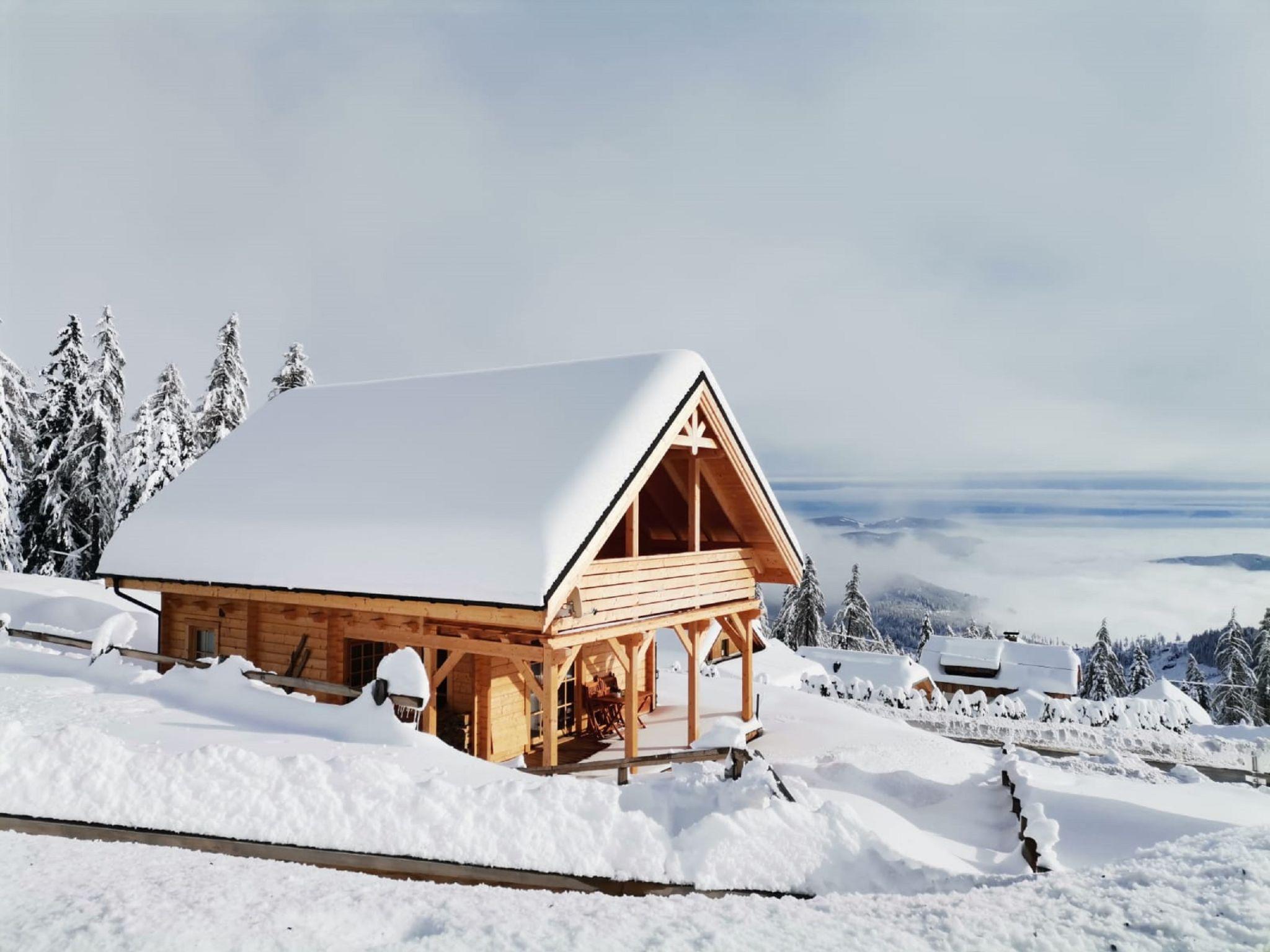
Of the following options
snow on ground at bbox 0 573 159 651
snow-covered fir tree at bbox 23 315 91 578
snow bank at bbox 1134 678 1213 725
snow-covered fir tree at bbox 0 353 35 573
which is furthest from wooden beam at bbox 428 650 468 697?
snow-covered fir tree at bbox 23 315 91 578

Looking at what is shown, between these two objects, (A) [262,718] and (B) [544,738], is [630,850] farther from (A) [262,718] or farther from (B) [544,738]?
(A) [262,718]

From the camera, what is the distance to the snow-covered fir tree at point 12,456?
30.9 m

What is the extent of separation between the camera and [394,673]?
360 inches

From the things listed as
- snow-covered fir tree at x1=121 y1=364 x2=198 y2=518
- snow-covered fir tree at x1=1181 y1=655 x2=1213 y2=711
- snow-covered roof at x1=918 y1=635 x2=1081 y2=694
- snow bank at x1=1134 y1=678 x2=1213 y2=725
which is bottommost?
snow-covered fir tree at x1=1181 y1=655 x2=1213 y2=711

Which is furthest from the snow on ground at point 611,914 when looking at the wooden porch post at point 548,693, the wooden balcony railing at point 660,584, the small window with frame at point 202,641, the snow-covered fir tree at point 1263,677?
the snow-covered fir tree at point 1263,677

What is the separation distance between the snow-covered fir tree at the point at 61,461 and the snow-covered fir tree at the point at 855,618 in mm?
45462

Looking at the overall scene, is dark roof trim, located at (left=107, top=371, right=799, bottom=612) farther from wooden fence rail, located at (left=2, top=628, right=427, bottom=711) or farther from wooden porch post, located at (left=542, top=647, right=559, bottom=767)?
wooden fence rail, located at (left=2, top=628, right=427, bottom=711)

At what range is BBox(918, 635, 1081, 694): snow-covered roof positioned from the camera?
49.3 m

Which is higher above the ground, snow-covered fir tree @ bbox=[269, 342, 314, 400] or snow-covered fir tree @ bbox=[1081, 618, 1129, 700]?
snow-covered fir tree @ bbox=[269, 342, 314, 400]

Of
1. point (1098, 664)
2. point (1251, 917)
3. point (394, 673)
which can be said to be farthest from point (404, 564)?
point (1098, 664)

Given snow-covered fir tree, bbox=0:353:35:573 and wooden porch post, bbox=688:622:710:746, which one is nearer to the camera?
wooden porch post, bbox=688:622:710:746

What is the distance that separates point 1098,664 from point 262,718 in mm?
56514

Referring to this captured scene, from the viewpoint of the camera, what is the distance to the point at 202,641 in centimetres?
1519

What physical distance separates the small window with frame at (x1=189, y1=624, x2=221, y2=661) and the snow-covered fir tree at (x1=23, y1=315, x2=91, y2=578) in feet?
81.7
